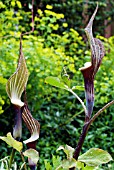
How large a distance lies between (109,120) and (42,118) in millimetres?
554

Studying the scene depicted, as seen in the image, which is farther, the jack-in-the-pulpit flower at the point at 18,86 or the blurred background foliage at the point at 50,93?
the blurred background foliage at the point at 50,93

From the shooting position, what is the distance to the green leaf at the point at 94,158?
3.16ft

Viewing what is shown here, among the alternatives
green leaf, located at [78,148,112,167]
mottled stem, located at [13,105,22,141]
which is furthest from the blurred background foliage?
green leaf, located at [78,148,112,167]

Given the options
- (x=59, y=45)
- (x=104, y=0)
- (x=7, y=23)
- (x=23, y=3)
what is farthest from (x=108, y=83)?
(x=104, y=0)

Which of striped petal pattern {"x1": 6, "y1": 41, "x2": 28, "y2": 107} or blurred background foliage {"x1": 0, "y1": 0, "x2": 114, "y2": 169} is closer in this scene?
striped petal pattern {"x1": 6, "y1": 41, "x2": 28, "y2": 107}

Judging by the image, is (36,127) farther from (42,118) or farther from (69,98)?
(69,98)

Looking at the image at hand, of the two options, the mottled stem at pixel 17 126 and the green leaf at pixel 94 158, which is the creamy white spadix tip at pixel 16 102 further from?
the green leaf at pixel 94 158

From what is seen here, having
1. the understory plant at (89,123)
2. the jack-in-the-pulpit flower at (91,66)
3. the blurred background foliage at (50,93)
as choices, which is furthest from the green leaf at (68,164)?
the blurred background foliage at (50,93)

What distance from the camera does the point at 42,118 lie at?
292 cm

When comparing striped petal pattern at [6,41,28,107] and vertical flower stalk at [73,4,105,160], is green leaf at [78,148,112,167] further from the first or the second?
striped petal pattern at [6,41,28,107]

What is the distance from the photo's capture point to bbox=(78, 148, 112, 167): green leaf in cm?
96

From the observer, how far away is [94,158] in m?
0.97

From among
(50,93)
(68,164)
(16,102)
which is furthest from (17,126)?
(50,93)

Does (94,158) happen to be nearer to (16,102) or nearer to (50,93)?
(16,102)
